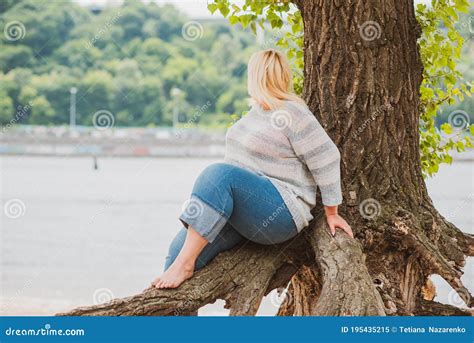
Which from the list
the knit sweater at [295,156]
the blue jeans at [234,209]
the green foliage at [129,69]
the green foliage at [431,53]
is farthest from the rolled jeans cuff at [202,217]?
the green foliage at [129,69]

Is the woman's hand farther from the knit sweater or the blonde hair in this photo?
the blonde hair

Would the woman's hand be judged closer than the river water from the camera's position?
Yes

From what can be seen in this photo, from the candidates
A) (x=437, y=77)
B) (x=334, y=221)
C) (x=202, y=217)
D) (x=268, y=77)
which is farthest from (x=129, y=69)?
(x=202, y=217)

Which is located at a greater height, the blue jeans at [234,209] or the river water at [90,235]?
the blue jeans at [234,209]

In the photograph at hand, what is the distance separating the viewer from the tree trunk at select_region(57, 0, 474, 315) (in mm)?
2824

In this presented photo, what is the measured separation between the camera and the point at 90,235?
1432 centimetres

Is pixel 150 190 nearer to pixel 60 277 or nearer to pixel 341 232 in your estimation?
pixel 60 277

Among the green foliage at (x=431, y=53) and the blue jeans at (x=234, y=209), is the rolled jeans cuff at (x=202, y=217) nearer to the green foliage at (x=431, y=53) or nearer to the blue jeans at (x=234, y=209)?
the blue jeans at (x=234, y=209)

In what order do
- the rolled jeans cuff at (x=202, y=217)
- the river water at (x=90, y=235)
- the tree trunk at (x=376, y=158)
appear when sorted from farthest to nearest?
1. the river water at (x=90, y=235)
2. the tree trunk at (x=376, y=158)
3. the rolled jeans cuff at (x=202, y=217)

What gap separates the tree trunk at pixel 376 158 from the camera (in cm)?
282

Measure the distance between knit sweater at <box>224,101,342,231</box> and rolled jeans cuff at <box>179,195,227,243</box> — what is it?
0.81ft

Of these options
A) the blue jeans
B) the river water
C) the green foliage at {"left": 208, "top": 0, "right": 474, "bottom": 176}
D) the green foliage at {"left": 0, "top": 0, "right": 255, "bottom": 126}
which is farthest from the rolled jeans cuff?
the green foliage at {"left": 0, "top": 0, "right": 255, "bottom": 126}

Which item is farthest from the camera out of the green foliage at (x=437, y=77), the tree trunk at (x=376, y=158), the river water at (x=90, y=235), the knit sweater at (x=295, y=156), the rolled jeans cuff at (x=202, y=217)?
the river water at (x=90, y=235)

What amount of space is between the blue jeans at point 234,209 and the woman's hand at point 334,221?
0.13 meters
